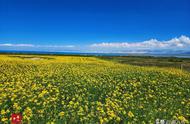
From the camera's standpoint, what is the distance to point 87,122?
26.0 ft

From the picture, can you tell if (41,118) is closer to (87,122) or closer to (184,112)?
(87,122)

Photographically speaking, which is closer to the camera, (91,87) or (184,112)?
(184,112)

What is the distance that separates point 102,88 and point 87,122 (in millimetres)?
6561

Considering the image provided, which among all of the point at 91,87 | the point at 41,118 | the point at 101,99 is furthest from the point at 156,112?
the point at 91,87

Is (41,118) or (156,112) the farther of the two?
(156,112)

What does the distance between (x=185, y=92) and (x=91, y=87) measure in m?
5.90

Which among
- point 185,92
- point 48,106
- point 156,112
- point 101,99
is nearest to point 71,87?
point 101,99

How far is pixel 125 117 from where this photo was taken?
9031mm

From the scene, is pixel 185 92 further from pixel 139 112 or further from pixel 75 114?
pixel 75 114

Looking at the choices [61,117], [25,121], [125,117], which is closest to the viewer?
A: [25,121]

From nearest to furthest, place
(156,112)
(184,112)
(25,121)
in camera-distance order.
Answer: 1. (25,121)
2. (156,112)
3. (184,112)

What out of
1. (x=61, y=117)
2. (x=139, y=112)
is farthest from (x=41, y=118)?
(x=139, y=112)

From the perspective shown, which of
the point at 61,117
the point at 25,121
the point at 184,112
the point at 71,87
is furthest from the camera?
the point at 71,87

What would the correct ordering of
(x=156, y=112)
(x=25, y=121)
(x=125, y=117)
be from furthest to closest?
(x=156, y=112) < (x=125, y=117) < (x=25, y=121)
